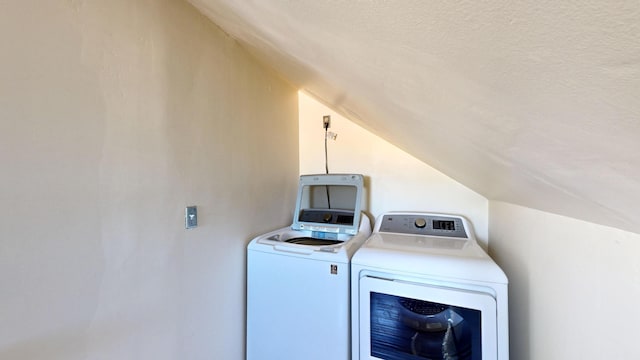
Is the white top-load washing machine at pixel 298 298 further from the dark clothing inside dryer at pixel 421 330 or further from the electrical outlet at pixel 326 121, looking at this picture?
the electrical outlet at pixel 326 121

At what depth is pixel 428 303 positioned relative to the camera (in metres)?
1.12

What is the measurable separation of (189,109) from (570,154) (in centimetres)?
135

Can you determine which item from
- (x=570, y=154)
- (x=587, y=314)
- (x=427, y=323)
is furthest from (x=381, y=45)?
(x=427, y=323)

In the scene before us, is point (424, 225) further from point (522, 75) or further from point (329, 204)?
point (522, 75)

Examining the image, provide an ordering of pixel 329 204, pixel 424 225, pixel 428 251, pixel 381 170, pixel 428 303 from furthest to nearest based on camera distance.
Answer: pixel 329 204 → pixel 381 170 → pixel 424 225 → pixel 428 251 → pixel 428 303

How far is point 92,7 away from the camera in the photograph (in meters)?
0.89

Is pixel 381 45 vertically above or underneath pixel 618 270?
above

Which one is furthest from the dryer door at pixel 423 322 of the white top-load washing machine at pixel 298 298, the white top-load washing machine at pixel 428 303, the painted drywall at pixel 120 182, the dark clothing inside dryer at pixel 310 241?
the painted drywall at pixel 120 182

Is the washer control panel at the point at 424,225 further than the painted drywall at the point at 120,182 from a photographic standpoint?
Yes

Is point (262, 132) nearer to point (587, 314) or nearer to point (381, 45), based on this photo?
point (381, 45)

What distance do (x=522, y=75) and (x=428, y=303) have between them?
107 cm

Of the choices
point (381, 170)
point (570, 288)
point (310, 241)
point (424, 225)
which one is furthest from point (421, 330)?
point (381, 170)

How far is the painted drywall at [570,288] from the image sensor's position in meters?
0.54

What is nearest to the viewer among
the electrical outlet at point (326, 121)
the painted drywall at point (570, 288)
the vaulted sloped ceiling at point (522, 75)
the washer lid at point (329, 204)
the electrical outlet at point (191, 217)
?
the vaulted sloped ceiling at point (522, 75)
